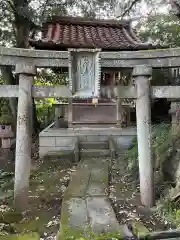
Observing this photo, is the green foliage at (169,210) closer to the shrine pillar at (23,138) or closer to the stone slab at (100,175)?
the stone slab at (100,175)

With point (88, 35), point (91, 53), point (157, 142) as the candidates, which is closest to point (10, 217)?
point (91, 53)

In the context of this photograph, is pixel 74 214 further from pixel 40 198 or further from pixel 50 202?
pixel 40 198

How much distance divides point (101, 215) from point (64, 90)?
248 centimetres

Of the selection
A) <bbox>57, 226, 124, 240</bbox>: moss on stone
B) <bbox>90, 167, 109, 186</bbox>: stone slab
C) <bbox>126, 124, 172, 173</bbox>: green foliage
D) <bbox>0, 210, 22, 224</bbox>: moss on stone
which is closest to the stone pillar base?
<bbox>90, 167, 109, 186</bbox>: stone slab

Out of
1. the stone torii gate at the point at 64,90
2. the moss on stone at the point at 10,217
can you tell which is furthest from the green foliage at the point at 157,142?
the moss on stone at the point at 10,217

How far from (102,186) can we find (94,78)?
2749 mm

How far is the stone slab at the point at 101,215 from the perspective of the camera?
14.9 feet

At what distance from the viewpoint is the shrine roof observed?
27.3 feet

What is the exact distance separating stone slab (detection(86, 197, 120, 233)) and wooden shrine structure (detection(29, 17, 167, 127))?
206cm

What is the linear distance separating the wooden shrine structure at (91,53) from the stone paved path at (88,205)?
2052mm

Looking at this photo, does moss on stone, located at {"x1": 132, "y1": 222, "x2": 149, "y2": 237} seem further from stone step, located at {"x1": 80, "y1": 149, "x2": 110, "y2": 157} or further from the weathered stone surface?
stone step, located at {"x1": 80, "y1": 149, "x2": 110, "y2": 157}

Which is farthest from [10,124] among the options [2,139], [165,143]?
[165,143]

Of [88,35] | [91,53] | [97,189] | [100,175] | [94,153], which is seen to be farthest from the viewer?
[94,153]

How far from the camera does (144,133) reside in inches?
229
